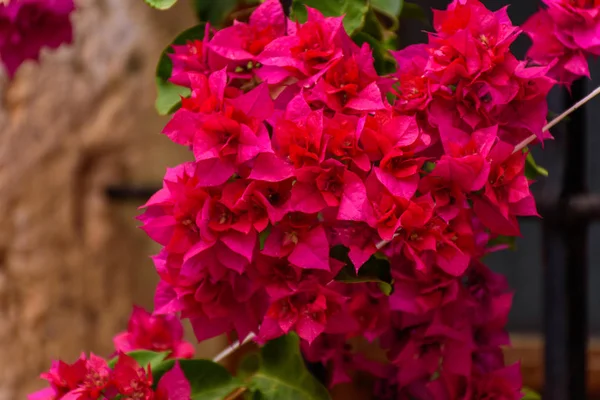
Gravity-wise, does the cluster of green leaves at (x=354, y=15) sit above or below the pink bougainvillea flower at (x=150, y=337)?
above

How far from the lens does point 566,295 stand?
838 mm

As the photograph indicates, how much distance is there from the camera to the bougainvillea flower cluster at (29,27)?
0.78 meters

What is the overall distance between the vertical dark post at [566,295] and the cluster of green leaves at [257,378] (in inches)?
12.7

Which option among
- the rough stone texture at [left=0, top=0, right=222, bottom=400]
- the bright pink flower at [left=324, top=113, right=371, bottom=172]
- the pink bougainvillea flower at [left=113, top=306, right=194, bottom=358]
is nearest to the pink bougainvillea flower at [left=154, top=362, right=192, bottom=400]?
the pink bougainvillea flower at [left=113, top=306, right=194, bottom=358]

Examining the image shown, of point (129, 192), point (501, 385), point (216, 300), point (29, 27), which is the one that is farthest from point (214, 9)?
point (129, 192)

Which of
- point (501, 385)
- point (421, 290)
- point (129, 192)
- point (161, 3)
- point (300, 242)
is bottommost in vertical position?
point (129, 192)

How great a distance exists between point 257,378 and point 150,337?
0.37 ft

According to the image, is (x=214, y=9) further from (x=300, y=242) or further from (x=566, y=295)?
(x=566, y=295)

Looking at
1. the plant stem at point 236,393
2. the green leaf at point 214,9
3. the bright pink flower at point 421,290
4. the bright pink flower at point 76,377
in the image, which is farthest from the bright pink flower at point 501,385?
the green leaf at point 214,9

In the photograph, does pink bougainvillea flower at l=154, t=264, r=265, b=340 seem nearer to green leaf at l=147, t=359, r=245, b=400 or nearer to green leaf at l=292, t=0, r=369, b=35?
green leaf at l=147, t=359, r=245, b=400

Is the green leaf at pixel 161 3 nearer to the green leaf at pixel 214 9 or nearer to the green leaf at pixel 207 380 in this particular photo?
the green leaf at pixel 214 9

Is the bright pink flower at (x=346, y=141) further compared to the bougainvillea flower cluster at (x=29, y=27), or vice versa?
the bougainvillea flower cluster at (x=29, y=27)

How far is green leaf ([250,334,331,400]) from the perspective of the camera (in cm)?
66

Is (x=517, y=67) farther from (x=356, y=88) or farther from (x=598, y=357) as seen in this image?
(x=598, y=357)
